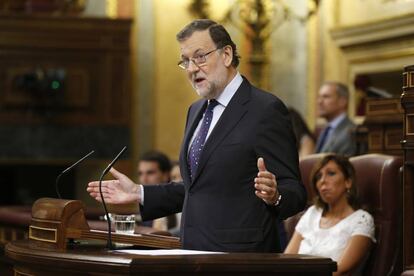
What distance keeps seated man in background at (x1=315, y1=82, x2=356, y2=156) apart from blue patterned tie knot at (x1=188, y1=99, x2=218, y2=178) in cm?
307

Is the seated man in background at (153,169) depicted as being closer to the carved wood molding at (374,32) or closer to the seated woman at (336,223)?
the seated woman at (336,223)

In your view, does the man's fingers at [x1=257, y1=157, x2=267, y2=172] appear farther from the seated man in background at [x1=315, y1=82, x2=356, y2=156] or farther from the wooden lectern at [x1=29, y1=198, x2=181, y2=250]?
the seated man in background at [x1=315, y1=82, x2=356, y2=156]

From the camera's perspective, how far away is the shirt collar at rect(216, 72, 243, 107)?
11.8 ft

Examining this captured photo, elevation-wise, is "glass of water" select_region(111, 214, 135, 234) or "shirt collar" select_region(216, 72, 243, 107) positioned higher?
"shirt collar" select_region(216, 72, 243, 107)

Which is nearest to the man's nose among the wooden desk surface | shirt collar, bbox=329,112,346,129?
the wooden desk surface

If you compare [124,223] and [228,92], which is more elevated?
[228,92]

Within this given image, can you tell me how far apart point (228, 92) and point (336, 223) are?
64.4 inches

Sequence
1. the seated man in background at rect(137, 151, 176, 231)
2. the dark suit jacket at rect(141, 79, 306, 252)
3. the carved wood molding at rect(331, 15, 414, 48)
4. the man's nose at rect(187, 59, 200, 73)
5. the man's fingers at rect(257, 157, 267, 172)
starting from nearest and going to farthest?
the man's fingers at rect(257, 157, 267, 172), the dark suit jacket at rect(141, 79, 306, 252), the man's nose at rect(187, 59, 200, 73), the seated man in background at rect(137, 151, 176, 231), the carved wood molding at rect(331, 15, 414, 48)

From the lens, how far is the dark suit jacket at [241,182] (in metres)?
3.39

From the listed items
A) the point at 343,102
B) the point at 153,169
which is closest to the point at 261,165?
the point at 153,169

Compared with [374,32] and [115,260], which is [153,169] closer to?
[374,32]

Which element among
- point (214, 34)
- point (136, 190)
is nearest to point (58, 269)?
point (136, 190)

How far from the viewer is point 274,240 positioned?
345 cm

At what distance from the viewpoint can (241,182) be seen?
342 centimetres
